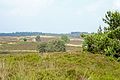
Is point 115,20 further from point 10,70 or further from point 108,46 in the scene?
point 10,70

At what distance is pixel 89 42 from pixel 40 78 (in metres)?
23.4

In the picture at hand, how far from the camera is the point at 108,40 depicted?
1166 inches

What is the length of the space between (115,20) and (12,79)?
26.1 m

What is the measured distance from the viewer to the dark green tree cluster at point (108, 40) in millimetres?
28461

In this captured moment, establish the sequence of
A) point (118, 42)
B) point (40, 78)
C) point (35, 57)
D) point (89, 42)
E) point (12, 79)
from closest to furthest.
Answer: point (12, 79) → point (40, 78) → point (35, 57) → point (118, 42) → point (89, 42)

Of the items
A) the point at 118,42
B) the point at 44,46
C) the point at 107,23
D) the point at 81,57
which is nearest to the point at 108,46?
the point at 118,42

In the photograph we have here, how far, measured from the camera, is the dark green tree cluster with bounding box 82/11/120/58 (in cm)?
2846

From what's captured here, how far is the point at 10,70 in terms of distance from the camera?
865 centimetres

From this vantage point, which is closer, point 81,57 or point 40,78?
point 40,78

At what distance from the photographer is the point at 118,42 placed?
29.1 metres

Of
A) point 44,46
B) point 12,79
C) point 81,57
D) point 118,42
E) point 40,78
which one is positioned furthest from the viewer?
point 44,46

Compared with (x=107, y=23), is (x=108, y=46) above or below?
below

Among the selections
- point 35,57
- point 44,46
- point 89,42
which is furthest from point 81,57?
point 44,46

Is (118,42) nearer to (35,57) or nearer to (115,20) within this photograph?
(115,20)
